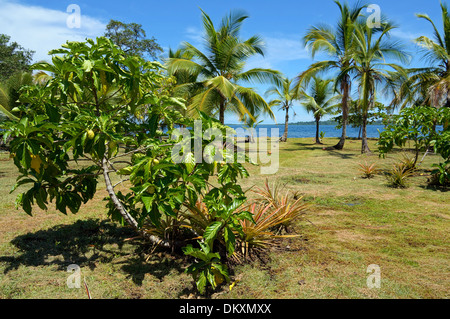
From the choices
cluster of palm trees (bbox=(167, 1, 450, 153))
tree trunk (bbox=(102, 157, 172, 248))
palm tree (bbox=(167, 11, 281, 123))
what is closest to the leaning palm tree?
cluster of palm trees (bbox=(167, 1, 450, 153))

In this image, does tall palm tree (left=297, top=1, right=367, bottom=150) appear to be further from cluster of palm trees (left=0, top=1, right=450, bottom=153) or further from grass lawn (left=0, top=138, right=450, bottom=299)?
grass lawn (left=0, top=138, right=450, bottom=299)

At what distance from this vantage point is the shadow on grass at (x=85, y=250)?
306 centimetres

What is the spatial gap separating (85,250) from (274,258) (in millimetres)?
2224

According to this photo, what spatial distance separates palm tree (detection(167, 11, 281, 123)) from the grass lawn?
777 centimetres

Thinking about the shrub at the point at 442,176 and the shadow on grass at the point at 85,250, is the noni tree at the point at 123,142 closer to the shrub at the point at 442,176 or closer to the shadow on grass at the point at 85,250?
the shadow on grass at the point at 85,250

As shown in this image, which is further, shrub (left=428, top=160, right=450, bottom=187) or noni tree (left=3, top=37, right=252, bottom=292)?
shrub (left=428, top=160, right=450, bottom=187)

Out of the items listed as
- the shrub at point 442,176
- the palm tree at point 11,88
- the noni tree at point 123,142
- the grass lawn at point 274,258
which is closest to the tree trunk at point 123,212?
the noni tree at point 123,142

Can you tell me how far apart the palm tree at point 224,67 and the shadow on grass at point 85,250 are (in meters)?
8.26

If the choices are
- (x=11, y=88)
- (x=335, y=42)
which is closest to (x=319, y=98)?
(x=335, y=42)

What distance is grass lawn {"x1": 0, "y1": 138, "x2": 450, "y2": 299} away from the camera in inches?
104

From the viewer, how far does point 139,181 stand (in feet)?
8.09

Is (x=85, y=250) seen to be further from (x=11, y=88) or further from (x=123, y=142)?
A: (x=11, y=88)

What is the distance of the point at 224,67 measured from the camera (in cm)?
1253
